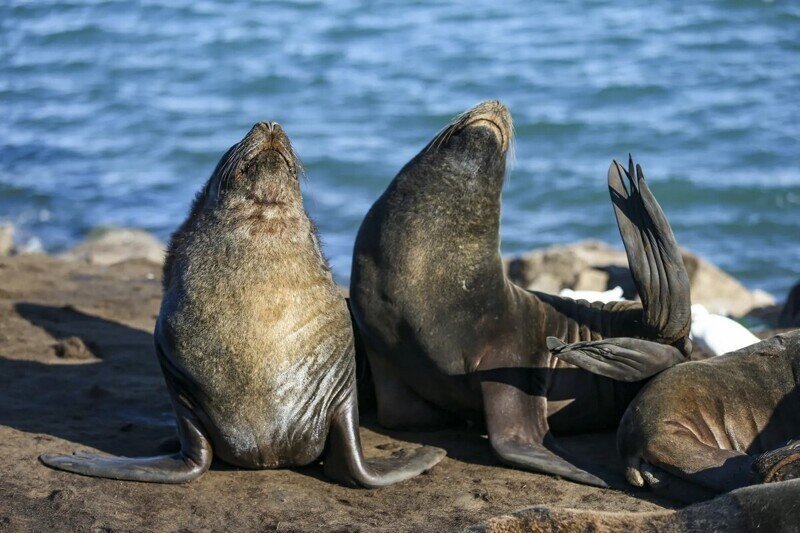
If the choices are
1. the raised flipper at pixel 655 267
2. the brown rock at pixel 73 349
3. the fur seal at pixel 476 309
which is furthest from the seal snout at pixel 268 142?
the brown rock at pixel 73 349

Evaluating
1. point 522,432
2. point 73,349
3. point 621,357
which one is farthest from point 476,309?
point 73,349

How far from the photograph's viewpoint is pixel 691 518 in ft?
13.7

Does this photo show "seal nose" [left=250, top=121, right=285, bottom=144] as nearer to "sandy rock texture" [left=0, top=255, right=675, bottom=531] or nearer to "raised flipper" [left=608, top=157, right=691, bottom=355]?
"sandy rock texture" [left=0, top=255, right=675, bottom=531]

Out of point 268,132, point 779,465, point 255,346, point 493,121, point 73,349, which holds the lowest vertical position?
point 73,349

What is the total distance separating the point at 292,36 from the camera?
85.0 feet

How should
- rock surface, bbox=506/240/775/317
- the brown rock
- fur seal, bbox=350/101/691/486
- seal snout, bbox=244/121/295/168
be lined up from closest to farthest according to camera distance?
seal snout, bbox=244/121/295/168
fur seal, bbox=350/101/691/486
the brown rock
rock surface, bbox=506/240/775/317

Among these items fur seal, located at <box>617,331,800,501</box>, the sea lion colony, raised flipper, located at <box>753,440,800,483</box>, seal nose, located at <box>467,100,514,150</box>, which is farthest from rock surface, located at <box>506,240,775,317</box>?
raised flipper, located at <box>753,440,800,483</box>

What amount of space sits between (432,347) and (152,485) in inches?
61.4

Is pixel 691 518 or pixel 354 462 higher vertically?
pixel 691 518

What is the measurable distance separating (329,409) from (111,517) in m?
1.12

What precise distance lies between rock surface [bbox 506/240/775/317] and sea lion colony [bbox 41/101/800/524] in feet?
12.3

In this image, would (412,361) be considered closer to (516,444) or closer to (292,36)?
(516,444)

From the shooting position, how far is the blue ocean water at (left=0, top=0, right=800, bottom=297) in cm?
1545

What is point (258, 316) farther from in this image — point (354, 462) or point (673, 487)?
point (673, 487)
